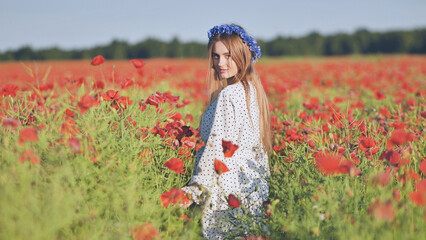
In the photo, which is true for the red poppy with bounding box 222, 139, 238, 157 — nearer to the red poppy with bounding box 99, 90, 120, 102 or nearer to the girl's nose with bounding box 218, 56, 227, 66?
the red poppy with bounding box 99, 90, 120, 102

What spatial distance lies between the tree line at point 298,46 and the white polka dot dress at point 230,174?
26612 millimetres

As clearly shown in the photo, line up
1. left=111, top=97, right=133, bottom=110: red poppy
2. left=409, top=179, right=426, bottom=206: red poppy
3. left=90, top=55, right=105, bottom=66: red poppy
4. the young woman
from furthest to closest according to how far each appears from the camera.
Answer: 1. left=90, top=55, right=105, bottom=66: red poppy
2. left=111, top=97, right=133, bottom=110: red poppy
3. the young woman
4. left=409, top=179, right=426, bottom=206: red poppy

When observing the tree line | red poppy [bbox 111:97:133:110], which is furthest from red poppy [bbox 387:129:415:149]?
the tree line

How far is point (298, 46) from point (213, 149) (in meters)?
30.1

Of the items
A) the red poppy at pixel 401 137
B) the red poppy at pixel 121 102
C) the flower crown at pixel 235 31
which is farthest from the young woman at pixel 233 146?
the red poppy at pixel 401 137

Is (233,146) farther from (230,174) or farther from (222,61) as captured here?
(222,61)

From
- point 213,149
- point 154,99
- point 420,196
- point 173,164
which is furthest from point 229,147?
point 420,196

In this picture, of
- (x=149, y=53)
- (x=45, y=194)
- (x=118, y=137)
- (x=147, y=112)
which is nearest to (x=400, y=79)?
(x=147, y=112)

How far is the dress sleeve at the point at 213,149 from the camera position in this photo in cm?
175

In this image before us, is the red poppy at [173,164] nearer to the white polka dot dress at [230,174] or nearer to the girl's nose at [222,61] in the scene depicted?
the white polka dot dress at [230,174]

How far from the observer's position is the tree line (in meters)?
27.4

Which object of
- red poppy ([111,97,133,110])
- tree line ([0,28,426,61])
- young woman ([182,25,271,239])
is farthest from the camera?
tree line ([0,28,426,61])

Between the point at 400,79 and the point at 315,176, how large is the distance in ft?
16.6

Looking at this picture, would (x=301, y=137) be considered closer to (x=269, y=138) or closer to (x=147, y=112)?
(x=269, y=138)
